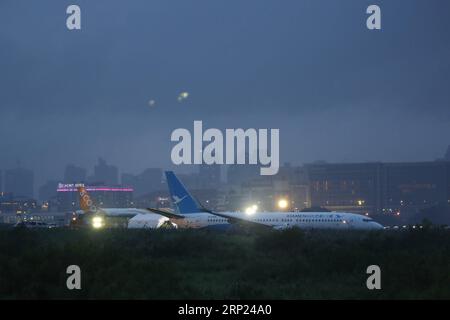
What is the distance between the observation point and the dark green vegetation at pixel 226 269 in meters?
26.0

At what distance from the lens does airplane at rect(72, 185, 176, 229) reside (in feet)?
296

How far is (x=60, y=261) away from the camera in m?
29.7

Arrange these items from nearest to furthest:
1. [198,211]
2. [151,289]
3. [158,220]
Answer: [151,289]
[198,211]
[158,220]

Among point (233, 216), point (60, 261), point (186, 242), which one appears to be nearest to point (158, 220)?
point (233, 216)

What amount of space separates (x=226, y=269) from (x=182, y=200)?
A: 1696 inches

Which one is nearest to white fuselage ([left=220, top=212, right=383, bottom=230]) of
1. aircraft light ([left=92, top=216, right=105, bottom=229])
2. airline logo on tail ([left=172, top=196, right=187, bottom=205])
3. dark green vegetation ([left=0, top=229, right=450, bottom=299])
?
airline logo on tail ([left=172, top=196, right=187, bottom=205])

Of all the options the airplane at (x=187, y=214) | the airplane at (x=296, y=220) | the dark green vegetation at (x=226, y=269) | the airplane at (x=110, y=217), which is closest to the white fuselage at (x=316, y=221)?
the airplane at (x=296, y=220)

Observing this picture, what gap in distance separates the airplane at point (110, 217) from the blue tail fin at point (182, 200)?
5.57m

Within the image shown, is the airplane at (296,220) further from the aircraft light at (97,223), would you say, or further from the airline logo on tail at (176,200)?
the aircraft light at (97,223)

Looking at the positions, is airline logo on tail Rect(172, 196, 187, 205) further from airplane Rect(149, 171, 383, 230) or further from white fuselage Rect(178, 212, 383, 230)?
white fuselage Rect(178, 212, 383, 230)

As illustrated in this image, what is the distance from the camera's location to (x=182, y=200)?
77125mm
